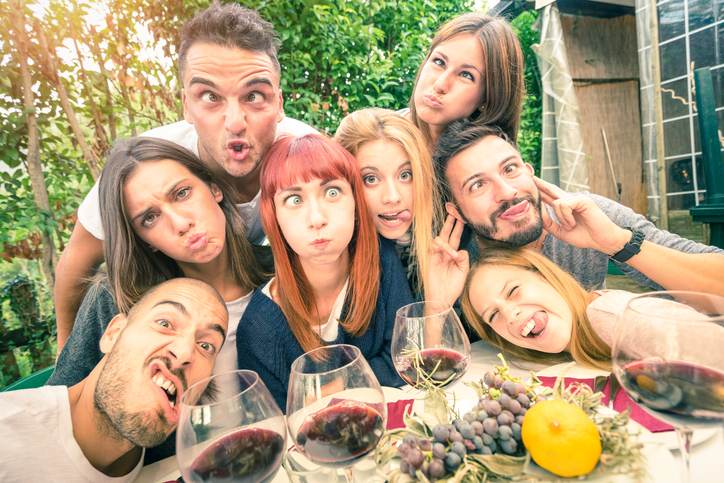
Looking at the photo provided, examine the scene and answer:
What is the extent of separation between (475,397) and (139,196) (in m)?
1.19

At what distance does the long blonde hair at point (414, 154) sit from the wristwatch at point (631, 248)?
0.71 metres

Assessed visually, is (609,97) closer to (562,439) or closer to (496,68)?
(496,68)

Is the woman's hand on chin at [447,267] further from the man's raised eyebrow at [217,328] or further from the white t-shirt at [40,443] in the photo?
the white t-shirt at [40,443]

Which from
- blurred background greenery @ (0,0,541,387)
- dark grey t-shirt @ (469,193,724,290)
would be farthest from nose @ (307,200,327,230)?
blurred background greenery @ (0,0,541,387)

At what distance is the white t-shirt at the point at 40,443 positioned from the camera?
2.93 feet

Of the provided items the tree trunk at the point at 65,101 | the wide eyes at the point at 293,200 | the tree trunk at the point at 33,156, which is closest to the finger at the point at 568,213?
the wide eyes at the point at 293,200

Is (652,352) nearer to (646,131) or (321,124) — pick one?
(321,124)

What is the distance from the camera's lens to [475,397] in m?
1.13

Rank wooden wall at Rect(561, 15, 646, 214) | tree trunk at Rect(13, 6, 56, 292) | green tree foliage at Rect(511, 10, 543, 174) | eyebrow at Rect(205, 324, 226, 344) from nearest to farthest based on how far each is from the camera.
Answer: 1. eyebrow at Rect(205, 324, 226, 344)
2. tree trunk at Rect(13, 6, 56, 292)
3. wooden wall at Rect(561, 15, 646, 214)
4. green tree foliage at Rect(511, 10, 543, 174)

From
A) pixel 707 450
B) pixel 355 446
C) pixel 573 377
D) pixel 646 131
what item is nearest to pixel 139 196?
pixel 355 446

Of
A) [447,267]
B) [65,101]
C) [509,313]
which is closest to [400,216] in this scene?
[447,267]

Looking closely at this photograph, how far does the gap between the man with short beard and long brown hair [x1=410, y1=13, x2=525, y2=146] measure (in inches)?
8.2

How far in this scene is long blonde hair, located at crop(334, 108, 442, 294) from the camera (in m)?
1.48

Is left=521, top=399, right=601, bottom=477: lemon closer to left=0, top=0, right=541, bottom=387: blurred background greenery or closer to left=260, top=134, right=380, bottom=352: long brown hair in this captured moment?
left=260, top=134, right=380, bottom=352: long brown hair
